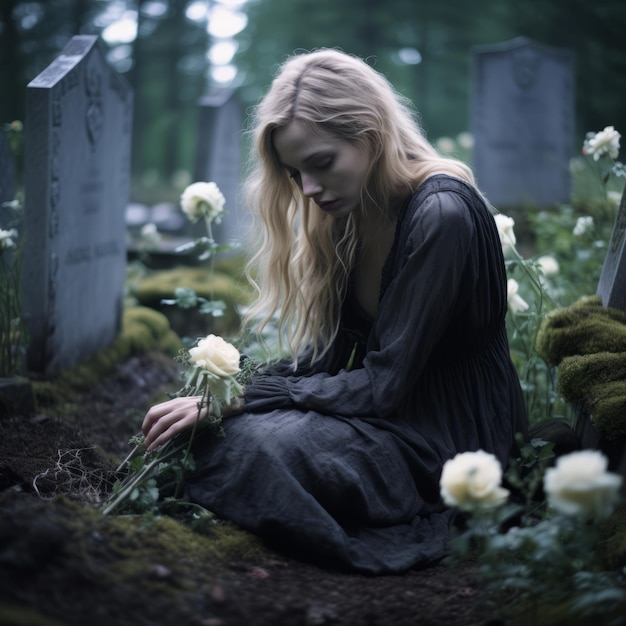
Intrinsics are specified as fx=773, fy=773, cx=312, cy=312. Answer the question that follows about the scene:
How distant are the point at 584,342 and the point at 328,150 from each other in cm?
115

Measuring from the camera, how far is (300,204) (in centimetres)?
305

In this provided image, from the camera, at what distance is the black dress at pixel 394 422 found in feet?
7.41

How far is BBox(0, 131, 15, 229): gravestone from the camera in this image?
395cm

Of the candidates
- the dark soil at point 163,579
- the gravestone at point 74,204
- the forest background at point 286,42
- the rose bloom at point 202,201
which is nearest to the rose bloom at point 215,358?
the dark soil at point 163,579

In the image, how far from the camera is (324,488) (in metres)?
2.29

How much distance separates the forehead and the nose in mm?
64

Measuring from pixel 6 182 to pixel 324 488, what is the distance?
8.70 feet

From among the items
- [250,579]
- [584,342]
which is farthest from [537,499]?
[250,579]

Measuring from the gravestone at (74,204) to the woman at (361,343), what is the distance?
1.42 metres

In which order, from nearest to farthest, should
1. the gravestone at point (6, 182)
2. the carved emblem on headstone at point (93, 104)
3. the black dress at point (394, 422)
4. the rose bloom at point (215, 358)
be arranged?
the rose bloom at point (215, 358) < the black dress at point (394, 422) < the gravestone at point (6, 182) < the carved emblem on headstone at point (93, 104)

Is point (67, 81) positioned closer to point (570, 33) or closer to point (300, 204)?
point (300, 204)

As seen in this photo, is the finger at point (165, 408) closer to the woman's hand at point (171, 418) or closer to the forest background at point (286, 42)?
the woman's hand at point (171, 418)

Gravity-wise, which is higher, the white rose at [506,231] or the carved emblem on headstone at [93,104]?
the carved emblem on headstone at [93,104]

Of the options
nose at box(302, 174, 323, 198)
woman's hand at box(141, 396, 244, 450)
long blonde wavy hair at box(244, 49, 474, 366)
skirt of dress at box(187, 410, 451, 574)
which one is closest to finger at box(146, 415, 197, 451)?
woman's hand at box(141, 396, 244, 450)
